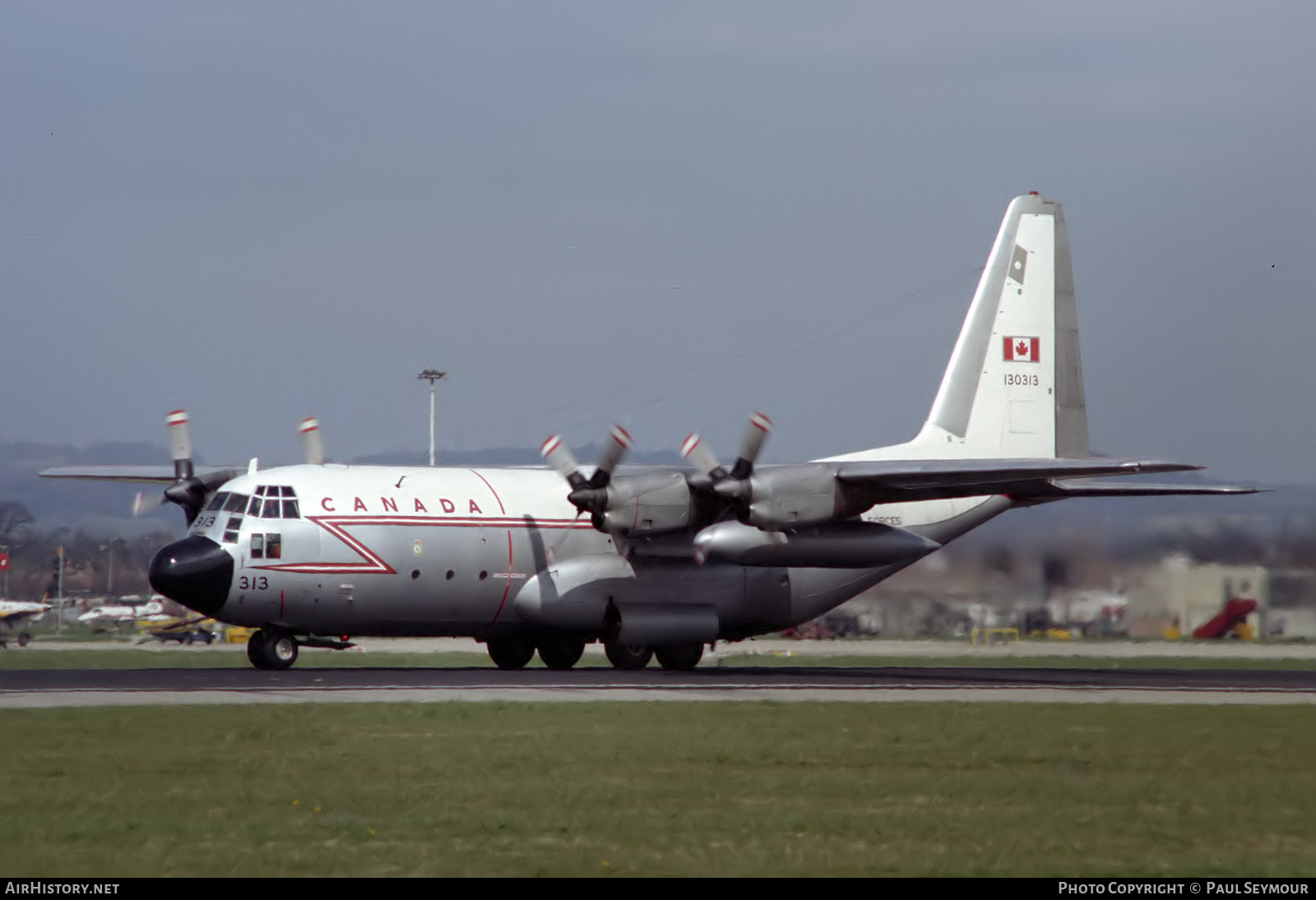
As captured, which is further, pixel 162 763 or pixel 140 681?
pixel 140 681

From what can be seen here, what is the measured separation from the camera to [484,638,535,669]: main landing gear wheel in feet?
103

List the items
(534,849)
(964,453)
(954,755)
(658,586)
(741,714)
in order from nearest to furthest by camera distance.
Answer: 1. (534,849)
2. (954,755)
3. (741,714)
4. (658,586)
5. (964,453)

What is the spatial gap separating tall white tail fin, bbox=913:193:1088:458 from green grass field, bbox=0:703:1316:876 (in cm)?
1375

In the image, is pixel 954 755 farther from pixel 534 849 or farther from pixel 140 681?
pixel 140 681

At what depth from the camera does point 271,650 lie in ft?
93.5

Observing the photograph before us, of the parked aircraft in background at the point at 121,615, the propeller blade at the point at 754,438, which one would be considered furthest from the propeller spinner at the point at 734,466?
the parked aircraft in background at the point at 121,615

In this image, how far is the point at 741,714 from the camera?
2077 centimetres

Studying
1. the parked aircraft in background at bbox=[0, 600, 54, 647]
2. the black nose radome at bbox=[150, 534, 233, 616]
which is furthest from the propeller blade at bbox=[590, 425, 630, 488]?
the parked aircraft in background at bbox=[0, 600, 54, 647]

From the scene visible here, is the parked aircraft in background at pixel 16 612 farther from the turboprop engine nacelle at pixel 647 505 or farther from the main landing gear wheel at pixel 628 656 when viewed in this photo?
the turboprop engine nacelle at pixel 647 505

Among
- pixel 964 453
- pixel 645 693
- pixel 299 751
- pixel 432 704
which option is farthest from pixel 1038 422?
pixel 299 751

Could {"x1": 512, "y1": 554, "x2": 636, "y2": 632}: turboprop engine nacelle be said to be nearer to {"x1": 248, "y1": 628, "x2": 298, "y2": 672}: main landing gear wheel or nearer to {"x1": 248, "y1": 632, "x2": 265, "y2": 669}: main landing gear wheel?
{"x1": 248, "y1": 628, "x2": 298, "y2": 672}: main landing gear wheel

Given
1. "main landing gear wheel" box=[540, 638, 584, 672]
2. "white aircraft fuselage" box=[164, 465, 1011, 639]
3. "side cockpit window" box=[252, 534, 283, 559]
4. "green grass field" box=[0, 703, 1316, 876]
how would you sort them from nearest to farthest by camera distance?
"green grass field" box=[0, 703, 1316, 876], "side cockpit window" box=[252, 534, 283, 559], "white aircraft fuselage" box=[164, 465, 1011, 639], "main landing gear wheel" box=[540, 638, 584, 672]

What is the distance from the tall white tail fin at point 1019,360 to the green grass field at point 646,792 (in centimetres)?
1375

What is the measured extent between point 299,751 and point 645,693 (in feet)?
26.5
